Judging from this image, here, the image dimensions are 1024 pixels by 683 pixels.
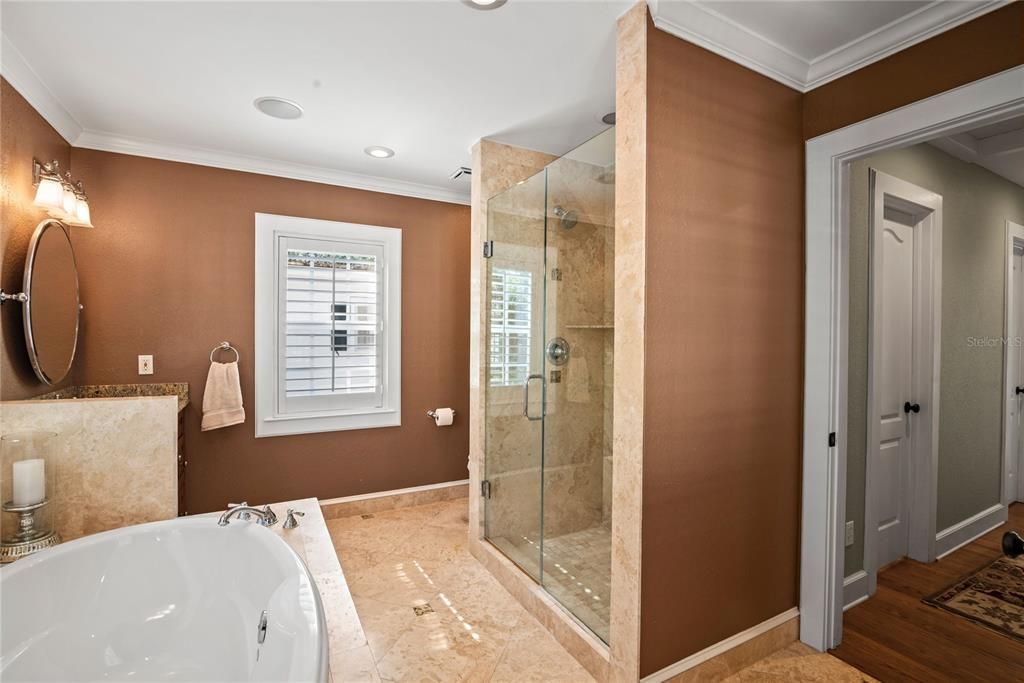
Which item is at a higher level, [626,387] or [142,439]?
[626,387]

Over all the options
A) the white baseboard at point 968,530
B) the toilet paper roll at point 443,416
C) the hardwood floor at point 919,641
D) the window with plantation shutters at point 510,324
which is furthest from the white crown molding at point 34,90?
the white baseboard at point 968,530

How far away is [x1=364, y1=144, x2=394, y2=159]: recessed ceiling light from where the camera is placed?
115 inches

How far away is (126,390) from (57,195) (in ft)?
3.70

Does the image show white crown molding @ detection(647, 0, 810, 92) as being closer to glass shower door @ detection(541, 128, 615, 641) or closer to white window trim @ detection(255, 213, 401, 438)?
glass shower door @ detection(541, 128, 615, 641)

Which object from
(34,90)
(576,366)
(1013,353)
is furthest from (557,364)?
(34,90)

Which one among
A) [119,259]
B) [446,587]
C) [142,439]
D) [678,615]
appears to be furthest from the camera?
[119,259]

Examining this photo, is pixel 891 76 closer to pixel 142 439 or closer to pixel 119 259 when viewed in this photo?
pixel 142 439

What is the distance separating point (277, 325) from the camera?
318 cm

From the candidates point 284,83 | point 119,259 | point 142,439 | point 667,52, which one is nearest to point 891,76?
point 667,52

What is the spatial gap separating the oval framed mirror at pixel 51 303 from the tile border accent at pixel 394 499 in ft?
5.54

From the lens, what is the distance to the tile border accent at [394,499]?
11.1ft

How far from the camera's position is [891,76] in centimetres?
182

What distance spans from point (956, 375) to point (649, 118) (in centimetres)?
256

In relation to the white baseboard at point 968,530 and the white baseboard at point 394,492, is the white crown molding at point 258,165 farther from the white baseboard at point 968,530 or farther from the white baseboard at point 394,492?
the white baseboard at point 968,530
